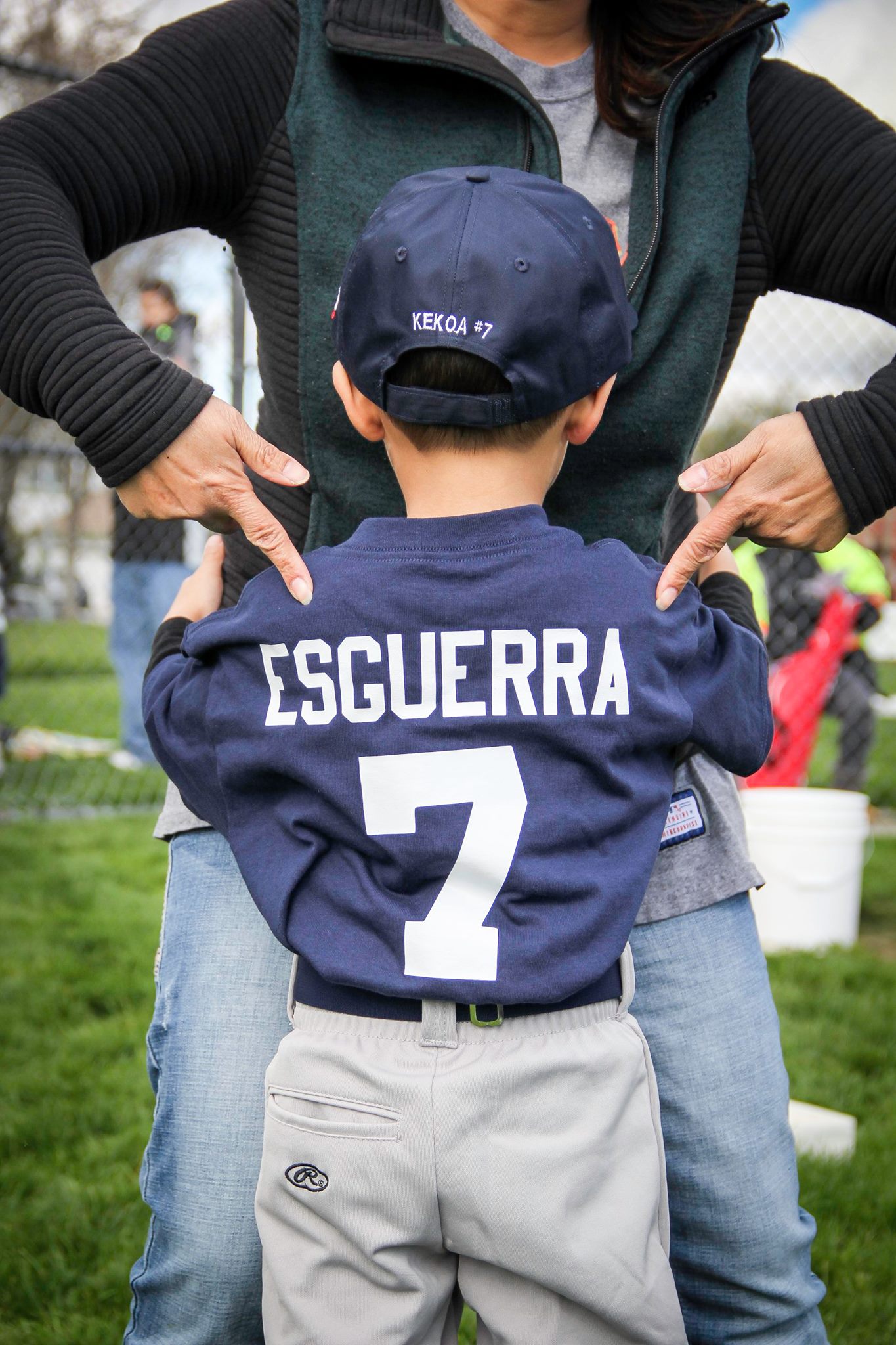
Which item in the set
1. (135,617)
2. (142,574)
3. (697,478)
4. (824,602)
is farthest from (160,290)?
(697,478)

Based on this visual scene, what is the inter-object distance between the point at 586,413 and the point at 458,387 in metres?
0.17

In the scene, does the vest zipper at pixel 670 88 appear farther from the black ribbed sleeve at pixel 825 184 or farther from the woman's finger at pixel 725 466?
the woman's finger at pixel 725 466

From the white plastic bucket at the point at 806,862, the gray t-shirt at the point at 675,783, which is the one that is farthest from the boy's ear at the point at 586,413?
the white plastic bucket at the point at 806,862

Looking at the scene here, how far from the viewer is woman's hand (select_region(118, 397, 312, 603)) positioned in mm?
1279

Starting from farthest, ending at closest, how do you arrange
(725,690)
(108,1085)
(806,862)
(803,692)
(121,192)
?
(803,692), (806,862), (108,1085), (121,192), (725,690)

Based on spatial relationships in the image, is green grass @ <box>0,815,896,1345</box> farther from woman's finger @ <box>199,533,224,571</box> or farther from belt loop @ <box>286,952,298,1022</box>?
woman's finger @ <box>199,533,224,571</box>

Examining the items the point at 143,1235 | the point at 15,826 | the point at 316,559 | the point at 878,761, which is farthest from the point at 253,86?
the point at 878,761

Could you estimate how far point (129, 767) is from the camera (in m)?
6.58

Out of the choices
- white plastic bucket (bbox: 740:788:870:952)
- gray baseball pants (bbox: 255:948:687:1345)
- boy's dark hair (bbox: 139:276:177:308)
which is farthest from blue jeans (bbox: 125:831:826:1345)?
boy's dark hair (bbox: 139:276:177:308)

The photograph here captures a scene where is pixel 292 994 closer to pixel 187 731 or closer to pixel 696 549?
pixel 187 731

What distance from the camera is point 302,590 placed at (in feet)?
4.15

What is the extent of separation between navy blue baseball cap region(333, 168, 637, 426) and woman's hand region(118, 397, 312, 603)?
0.14m

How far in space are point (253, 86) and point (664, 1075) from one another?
128cm

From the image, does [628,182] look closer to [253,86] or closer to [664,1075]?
[253,86]
